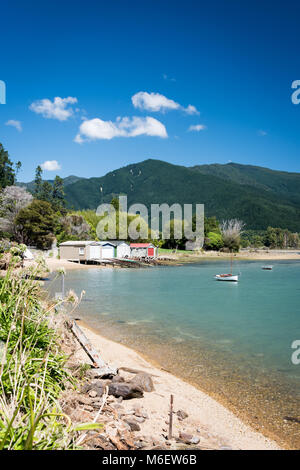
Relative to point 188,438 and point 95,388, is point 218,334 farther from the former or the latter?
point 188,438

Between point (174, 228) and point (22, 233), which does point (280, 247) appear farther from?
point (22, 233)

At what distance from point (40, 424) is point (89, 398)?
1918 mm

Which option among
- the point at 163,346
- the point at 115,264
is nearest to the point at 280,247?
the point at 115,264

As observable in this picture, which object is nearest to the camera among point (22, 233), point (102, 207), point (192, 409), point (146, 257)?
point (192, 409)

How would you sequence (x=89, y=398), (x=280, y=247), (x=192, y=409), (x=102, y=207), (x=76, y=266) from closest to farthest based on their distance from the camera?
1. (x=89, y=398)
2. (x=192, y=409)
3. (x=76, y=266)
4. (x=102, y=207)
5. (x=280, y=247)

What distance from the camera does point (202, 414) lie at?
19.0ft

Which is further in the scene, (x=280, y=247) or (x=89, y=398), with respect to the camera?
(x=280, y=247)

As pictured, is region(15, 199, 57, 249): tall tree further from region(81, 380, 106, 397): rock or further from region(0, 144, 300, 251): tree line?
region(81, 380, 106, 397): rock

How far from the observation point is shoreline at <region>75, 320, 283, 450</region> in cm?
488

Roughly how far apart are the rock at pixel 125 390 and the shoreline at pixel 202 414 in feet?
0.77

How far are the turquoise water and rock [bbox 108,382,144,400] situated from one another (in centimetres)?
229

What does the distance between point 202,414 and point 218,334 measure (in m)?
7.67

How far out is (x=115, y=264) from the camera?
50.4m
